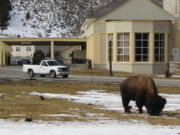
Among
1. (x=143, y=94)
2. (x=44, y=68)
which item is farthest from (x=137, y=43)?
(x=143, y=94)

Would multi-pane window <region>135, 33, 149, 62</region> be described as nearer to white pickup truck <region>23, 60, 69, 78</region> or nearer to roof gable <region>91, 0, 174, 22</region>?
→ roof gable <region>91, 0, 174, 22</region>

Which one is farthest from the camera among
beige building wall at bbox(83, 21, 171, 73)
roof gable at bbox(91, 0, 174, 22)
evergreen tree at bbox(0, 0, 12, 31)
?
evergreen tree at bbox(0, 0, 12, 31)

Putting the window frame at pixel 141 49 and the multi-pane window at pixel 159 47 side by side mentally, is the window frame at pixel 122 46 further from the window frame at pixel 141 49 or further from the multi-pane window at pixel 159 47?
the multi-pane window at pixel 159 47

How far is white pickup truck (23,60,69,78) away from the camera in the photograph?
40250mm

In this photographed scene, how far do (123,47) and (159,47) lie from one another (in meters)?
4.95

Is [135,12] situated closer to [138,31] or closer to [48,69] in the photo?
[138,31]

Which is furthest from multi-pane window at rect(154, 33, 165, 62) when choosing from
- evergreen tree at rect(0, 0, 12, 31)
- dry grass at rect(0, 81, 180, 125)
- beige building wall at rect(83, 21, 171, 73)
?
evergreen tree at rect(0, 0, 12, 31)

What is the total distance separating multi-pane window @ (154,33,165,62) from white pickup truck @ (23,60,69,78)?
18.8 metres

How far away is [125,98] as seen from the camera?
51.6ft

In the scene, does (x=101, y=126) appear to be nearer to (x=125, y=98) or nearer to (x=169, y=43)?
(x=125, y=98)

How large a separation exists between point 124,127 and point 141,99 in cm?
340

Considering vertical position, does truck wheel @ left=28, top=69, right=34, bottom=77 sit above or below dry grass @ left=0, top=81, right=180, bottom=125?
above

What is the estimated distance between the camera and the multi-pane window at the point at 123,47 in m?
55.8

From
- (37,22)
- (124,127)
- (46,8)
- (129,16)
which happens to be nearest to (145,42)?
(129,16)
